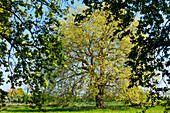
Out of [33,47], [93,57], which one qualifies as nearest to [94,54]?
[93,57]

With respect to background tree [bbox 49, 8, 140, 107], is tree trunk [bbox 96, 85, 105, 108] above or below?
below

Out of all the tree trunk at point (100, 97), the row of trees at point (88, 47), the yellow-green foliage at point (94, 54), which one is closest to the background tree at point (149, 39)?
the row of trees at point (88, 47)

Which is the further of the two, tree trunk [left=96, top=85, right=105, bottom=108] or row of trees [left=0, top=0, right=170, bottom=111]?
tree trunk [left=96, top=85, right=105, bottom=108]

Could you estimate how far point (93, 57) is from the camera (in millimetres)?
23078

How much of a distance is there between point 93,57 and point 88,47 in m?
1.38

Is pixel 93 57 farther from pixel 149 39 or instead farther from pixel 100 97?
pixel 149 39

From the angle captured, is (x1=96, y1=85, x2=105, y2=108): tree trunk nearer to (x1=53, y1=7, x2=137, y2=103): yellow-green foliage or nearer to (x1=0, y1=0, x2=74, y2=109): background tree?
(x1=53, y1=7, x2=137, y2=103): yellow-green foliage

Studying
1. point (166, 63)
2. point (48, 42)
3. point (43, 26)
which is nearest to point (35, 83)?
point (48, 42)

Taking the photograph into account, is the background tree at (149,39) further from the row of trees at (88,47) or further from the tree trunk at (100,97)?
the tree trunk at (100,97)

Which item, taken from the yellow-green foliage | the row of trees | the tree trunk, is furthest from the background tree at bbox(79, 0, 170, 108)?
the tree trunk

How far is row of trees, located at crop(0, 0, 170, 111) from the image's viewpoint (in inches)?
253

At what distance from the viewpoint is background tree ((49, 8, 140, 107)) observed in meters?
21.5

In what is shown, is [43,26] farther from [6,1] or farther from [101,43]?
[101,43]

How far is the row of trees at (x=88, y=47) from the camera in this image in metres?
6.43
